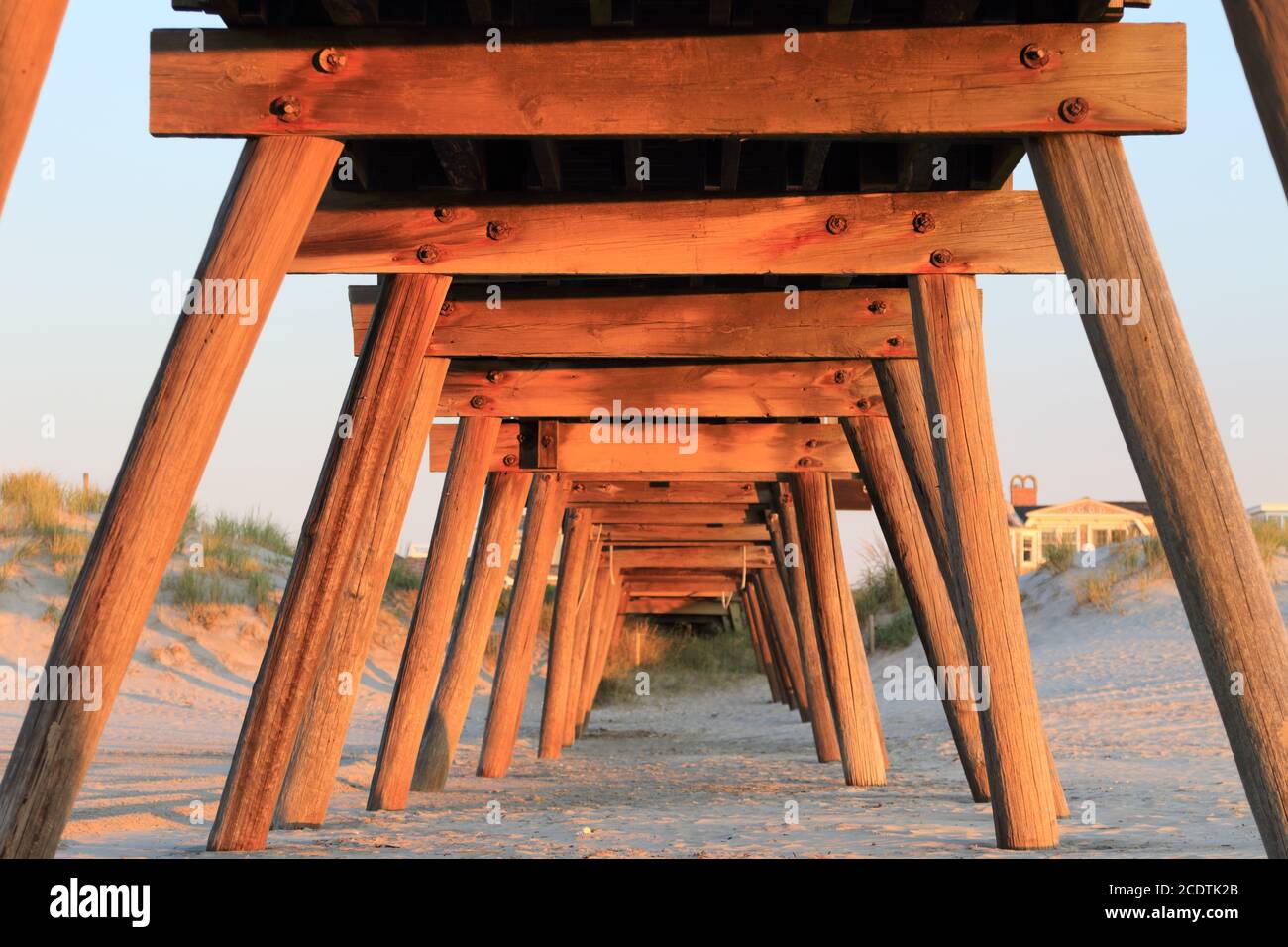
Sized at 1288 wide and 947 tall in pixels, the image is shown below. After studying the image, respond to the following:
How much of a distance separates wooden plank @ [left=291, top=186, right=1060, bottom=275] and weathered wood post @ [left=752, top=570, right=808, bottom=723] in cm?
1153

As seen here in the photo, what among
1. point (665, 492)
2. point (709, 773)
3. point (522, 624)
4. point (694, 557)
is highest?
point (694, 557)

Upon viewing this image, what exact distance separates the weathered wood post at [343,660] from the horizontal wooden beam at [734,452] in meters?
3.45

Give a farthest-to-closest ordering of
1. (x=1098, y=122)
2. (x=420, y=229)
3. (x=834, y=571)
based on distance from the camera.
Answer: (x=834, y=571), (x=420, y=229), (x=1098, y=122)

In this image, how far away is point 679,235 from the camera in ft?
22.2

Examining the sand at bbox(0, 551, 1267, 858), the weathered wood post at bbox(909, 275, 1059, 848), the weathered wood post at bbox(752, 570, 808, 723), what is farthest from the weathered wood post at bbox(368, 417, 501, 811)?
the weathered wood post at bbox(752, 570, 808, 723)

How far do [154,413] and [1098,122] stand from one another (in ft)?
10.5

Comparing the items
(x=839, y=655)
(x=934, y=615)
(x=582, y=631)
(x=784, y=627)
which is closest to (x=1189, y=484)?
(x=934, y=615)

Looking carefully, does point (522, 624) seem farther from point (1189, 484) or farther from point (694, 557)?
point (1189, 484)

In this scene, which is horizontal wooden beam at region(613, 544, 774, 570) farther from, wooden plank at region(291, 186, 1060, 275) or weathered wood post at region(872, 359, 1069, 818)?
wooden plank at region(291, 186, 1060, 275)

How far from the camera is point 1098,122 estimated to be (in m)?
4.98

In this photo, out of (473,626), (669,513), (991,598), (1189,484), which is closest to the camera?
(1189,484)

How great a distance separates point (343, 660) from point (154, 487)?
9.55ft
